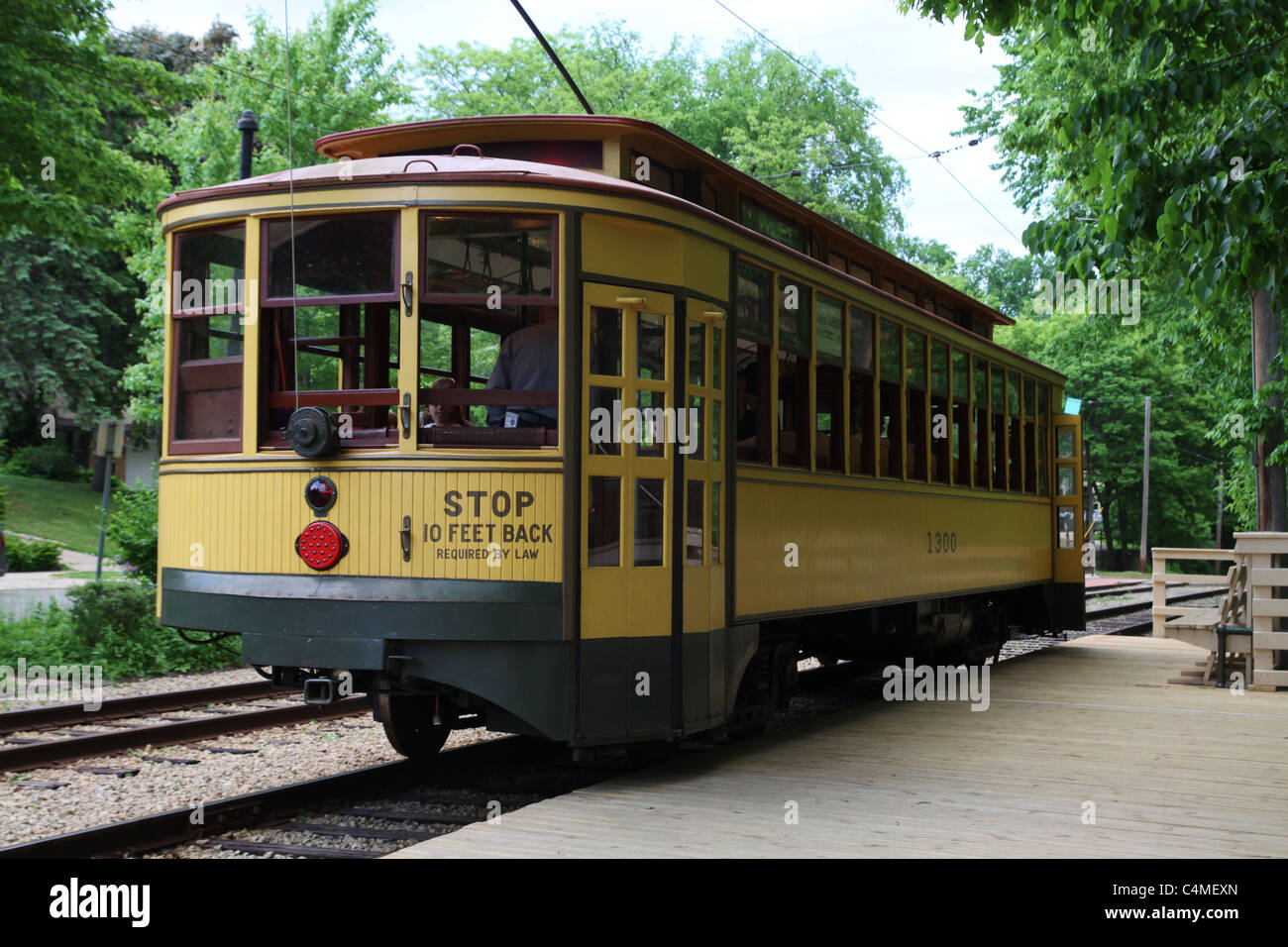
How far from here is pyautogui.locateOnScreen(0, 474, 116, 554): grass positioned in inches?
1272

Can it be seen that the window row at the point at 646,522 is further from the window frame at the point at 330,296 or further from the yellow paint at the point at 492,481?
Result: the window frame at the point at 330,296

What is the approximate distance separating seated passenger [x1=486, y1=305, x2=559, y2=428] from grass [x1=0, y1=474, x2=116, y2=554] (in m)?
27.3

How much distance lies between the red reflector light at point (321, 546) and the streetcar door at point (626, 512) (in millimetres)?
1182

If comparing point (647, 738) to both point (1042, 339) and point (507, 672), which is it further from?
point (1042, 339)

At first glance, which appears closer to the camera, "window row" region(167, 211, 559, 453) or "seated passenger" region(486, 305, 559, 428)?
"window row" region(167, 211, 559, 453)

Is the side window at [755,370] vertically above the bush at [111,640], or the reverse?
the side window at [755,370]

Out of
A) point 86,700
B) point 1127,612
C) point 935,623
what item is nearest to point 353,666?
point 86,700

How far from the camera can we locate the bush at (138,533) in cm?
1438

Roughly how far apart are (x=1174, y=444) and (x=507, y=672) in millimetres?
51281

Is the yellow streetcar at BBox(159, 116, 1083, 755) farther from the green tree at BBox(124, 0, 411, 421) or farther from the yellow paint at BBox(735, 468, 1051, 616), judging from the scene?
the green tree at BBox(124, 0, 411, 421)
